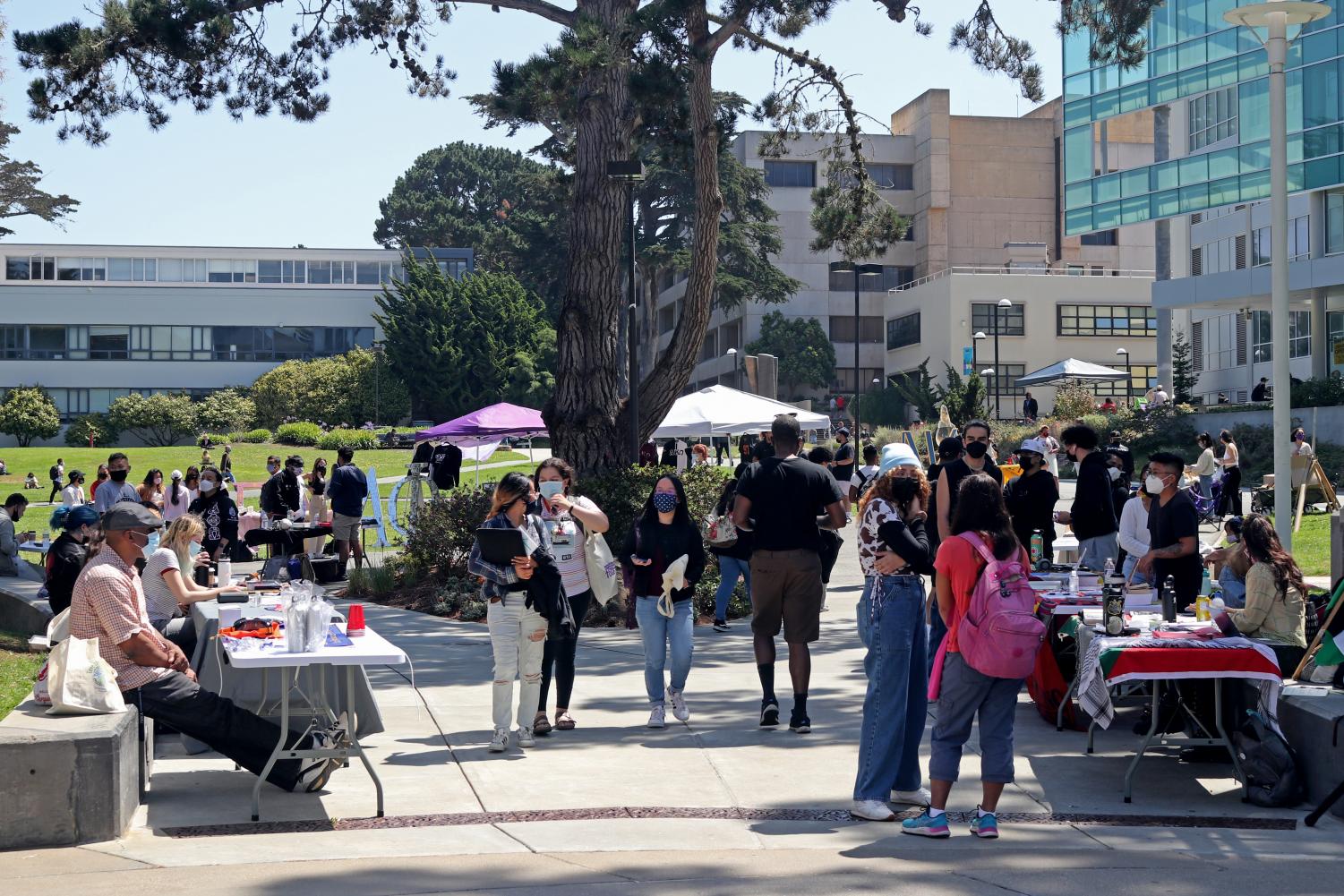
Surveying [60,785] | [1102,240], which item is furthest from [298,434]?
[60,785]

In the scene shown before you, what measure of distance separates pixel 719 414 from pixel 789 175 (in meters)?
55.8

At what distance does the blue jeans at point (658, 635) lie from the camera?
965 cm

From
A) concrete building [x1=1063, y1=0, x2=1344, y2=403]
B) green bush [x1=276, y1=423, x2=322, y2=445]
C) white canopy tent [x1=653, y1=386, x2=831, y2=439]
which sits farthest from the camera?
green bush [x1=276, y1=423, x2=322, y2=445]

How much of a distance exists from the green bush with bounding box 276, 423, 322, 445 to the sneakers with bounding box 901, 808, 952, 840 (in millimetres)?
54306

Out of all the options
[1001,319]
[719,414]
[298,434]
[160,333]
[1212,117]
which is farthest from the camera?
[160,333]

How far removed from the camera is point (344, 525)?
2005 centimetres

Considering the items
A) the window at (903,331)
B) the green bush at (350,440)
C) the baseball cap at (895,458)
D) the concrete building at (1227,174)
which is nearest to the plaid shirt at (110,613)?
the baseball cap at (895,458)

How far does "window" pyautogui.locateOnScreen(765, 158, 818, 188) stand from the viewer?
250 feet

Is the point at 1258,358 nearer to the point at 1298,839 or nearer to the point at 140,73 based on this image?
the point at 140,73

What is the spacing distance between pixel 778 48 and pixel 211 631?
488 inches

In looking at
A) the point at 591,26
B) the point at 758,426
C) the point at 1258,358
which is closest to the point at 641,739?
the point at 591,26

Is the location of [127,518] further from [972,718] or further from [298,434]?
[298,434]

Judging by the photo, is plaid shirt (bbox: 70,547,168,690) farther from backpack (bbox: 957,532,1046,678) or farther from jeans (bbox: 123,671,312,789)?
backpack (bbox: 957,532,1046,678)

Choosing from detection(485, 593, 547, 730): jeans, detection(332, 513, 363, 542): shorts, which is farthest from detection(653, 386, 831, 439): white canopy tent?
detection(485, 593, 547, 730): jeans
